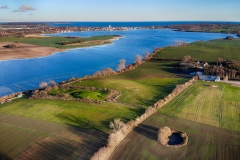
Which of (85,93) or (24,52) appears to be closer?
(85,93)

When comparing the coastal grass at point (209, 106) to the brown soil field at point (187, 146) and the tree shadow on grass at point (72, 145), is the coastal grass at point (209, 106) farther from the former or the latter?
the tree shadow on grass at point (72, 145)

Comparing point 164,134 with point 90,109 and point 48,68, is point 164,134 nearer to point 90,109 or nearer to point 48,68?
point 90,109

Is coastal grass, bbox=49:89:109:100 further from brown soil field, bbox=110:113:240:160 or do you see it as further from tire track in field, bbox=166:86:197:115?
tire track in field, bbox=166:86:197:115

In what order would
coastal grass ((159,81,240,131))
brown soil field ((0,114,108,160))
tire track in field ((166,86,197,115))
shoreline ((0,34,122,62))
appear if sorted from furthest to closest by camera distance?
shoreline ((0,34,122,62))
tire track in field ((166,86,197,115))
coastal grass ((159,81,240,131))
brown soil field ((0,114,108,160))

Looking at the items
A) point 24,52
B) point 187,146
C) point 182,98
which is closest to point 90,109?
point 187,146

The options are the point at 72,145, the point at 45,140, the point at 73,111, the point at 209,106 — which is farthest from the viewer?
the point at 209,106

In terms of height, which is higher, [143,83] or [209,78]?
[209,78]

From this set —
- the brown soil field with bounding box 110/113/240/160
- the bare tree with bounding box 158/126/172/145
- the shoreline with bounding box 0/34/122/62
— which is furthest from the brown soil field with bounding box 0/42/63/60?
the bare tree with bounding box 158/126/172/145
